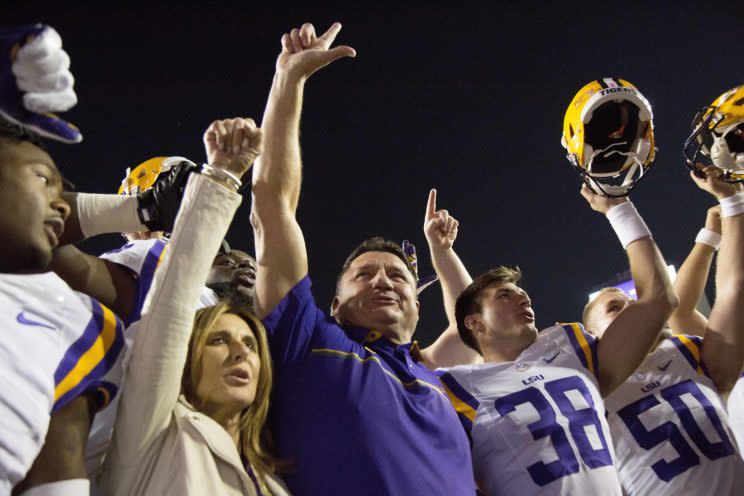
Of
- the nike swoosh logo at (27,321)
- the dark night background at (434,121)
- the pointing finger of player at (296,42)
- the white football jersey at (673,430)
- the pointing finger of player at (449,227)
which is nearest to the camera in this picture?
the nike swoosh logo at (27,321)

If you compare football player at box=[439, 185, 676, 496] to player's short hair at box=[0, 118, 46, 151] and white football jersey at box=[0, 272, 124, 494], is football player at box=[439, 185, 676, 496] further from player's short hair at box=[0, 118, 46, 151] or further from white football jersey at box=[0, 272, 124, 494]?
player's short hair at box=[0, 118, 46, 151]

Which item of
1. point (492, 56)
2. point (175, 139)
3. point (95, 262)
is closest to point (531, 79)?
point (492, 56)

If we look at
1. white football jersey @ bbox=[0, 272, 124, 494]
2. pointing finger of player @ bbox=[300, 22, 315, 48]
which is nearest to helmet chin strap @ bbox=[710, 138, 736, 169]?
pointing finger of player @ bbox=[300, 22, 315, 48]

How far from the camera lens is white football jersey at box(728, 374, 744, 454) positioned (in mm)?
2350

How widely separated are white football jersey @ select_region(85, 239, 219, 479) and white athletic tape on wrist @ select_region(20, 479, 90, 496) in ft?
0.69

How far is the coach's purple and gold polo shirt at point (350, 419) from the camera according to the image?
1.61 meters

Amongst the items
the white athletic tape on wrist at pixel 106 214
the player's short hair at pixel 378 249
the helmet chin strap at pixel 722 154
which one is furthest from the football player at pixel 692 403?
the white athletic tape on wrist at pixel 106 214

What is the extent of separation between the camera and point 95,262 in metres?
1.55

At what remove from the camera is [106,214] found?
152cm

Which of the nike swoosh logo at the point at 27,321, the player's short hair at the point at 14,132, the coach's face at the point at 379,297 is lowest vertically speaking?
the coach's face at the point at 379,297

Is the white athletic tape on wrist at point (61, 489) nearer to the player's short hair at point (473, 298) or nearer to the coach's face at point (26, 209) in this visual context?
the coach's face at point (26, 209)

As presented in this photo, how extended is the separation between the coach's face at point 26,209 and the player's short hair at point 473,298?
1877mm

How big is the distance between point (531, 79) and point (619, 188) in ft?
24.6

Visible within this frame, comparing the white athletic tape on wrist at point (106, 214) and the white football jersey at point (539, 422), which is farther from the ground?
the white athletic tape on wrist at point (106, 214)
